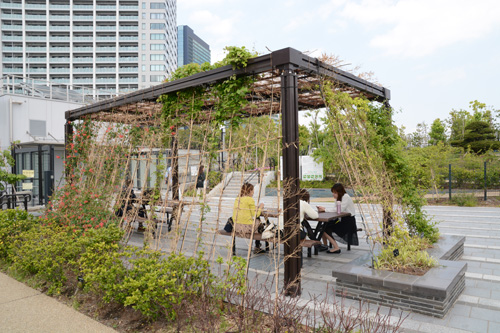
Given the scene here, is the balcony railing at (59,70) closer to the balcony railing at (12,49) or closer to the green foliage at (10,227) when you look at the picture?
the balcony railing at (12,49)

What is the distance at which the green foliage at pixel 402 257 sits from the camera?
4320mm

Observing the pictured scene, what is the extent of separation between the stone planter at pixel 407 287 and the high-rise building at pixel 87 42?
218 ft

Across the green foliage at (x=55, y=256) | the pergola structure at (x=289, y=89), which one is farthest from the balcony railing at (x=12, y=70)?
the green foliage at (x=55, y=256)

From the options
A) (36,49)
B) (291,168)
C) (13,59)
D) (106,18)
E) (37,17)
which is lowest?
(291,168)

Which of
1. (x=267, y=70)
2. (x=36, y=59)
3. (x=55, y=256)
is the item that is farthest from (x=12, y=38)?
(x=267, y=70)

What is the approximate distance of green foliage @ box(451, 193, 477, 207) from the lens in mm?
13094

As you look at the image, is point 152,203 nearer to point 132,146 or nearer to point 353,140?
point 132,146

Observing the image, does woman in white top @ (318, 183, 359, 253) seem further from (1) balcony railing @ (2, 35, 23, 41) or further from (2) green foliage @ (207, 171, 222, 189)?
(1) balcony railing @ (2, 35, 23, 41)

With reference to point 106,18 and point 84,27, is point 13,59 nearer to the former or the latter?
Result: point 84,27

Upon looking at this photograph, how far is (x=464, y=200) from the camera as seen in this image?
43.8 ft

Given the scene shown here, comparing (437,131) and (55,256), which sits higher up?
(437,131)

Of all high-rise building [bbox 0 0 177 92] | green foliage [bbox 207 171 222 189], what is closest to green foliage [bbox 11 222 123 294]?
green foliage [bbox 207 171 222 189]

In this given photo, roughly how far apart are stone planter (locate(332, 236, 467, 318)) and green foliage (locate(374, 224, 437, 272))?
138 mm

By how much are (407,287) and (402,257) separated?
708 millimetres
